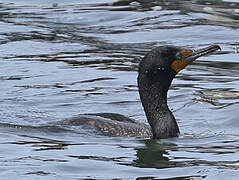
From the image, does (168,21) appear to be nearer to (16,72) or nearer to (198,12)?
(198,12)

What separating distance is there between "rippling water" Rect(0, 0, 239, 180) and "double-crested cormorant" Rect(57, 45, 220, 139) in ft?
0.65

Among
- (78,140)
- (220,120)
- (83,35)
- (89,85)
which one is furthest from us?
(83,35)

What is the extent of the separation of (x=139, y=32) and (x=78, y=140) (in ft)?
25.3

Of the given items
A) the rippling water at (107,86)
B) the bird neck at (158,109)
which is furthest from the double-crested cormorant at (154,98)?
the rippling water at (107,86)

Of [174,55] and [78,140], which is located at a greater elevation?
[174,55]

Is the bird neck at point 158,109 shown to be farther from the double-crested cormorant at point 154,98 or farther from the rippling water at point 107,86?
the rippling water at point 107,86

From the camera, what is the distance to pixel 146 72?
38.0 ft

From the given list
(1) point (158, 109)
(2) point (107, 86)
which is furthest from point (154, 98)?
(2) point (107, 86)

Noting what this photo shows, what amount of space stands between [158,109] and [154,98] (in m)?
0.15

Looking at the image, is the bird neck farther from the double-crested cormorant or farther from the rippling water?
the rippling water

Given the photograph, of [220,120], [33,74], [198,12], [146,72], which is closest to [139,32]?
[198,12]

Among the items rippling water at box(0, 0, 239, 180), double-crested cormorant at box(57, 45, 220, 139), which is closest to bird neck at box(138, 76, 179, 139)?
double-crested cormorant at box(57, 45, 220, 139)

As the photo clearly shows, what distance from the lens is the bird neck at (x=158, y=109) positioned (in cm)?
1180

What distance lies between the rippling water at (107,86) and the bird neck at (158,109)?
8.8 inches
